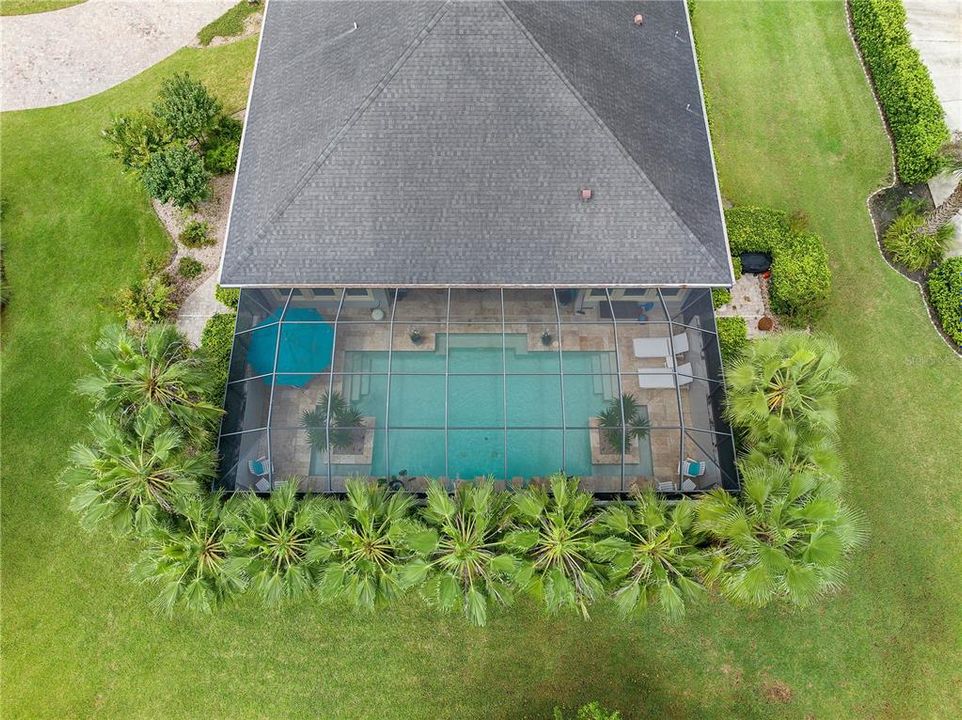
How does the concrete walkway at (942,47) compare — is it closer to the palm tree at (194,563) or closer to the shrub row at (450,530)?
the shrub row at (450,530)

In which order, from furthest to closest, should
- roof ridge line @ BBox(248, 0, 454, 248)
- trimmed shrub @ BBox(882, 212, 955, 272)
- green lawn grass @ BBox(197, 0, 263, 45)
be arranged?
green lawn grass @ BBox(197, 0, 263, 45), trimmed shrub @ BBox(882, 212, 955, 272), roof ridge line @ BBox(248, 0, 454, 248)

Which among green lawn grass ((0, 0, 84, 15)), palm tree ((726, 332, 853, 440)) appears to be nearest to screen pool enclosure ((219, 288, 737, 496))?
palm tree ((726, 332, 853, 440))

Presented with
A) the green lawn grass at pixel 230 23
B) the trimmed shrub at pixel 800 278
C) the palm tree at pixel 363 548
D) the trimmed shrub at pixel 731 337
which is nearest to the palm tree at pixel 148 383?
the palm tree at pixel 363 548

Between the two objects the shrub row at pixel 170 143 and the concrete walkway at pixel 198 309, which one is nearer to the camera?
the shrub row at pixel 170 143

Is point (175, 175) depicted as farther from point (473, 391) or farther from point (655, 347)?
point (655, 347)

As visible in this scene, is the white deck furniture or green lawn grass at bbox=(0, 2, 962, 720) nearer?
green lawn grass at bbox=(0, 2, 962, 720)

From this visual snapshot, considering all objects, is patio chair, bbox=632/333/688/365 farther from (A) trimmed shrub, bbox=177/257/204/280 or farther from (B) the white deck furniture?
(A) trimmed shrub, bbox=177/257/204/280

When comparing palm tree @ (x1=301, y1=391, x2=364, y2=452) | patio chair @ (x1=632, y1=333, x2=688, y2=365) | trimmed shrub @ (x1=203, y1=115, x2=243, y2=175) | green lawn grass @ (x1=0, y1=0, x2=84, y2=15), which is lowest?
palm tree @ (x1=301, y1=391, x2=364, y2=452)
